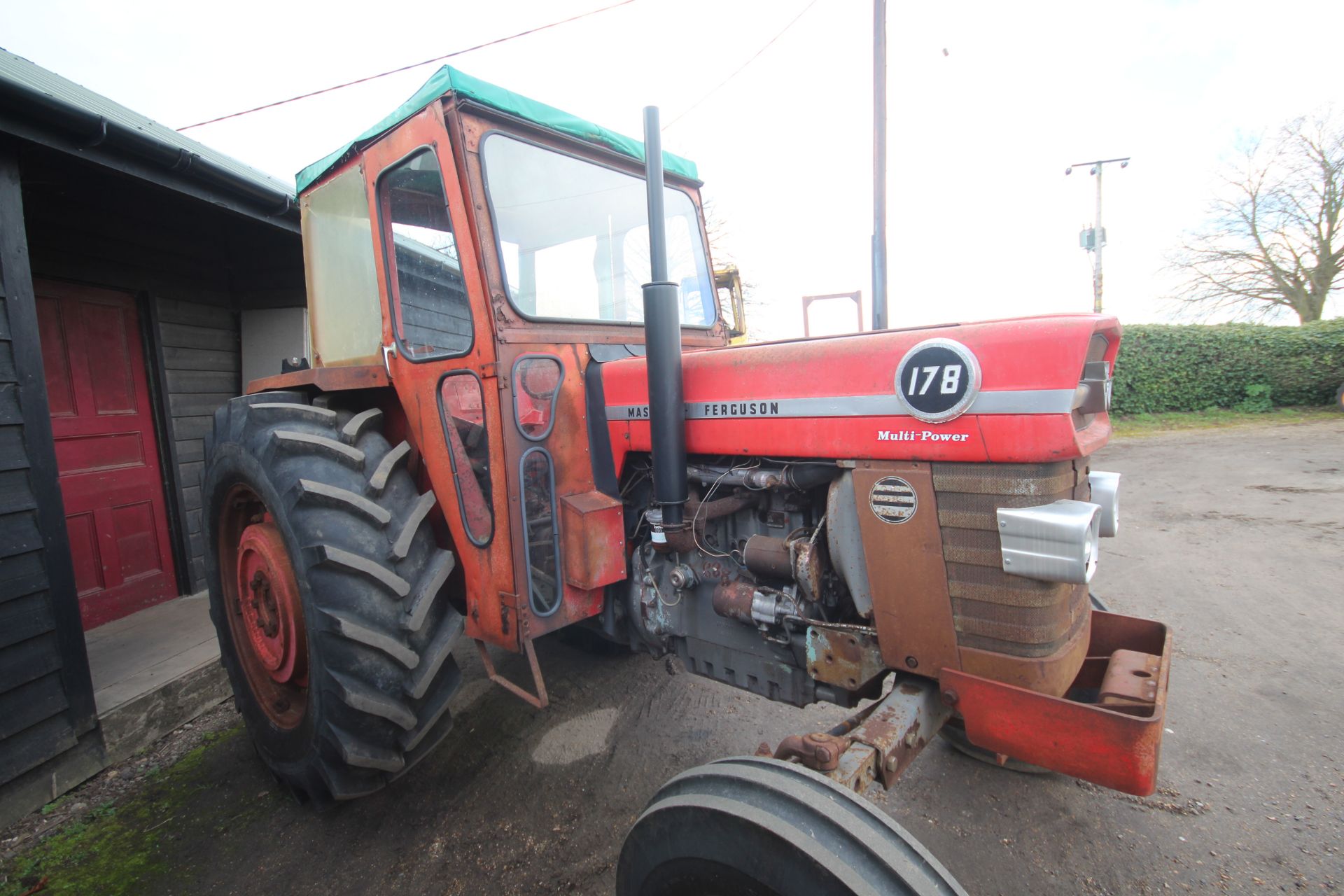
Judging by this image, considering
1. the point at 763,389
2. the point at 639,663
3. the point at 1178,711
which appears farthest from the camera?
the point at 639,663

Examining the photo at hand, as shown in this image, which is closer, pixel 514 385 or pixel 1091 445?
pixel 1091 445

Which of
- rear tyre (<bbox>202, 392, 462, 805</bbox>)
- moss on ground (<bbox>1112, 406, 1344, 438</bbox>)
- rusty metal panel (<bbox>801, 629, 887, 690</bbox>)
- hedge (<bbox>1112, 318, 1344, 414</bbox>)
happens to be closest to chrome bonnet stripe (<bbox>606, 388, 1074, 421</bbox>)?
rusty metal panel (<bbox>801, 629, 887, 690</bbox>)

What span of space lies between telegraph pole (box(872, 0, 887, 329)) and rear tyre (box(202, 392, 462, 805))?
87.2 inches

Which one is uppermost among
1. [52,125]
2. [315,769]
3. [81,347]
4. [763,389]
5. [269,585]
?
[52,125]

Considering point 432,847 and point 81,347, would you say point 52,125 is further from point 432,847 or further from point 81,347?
point 432,847

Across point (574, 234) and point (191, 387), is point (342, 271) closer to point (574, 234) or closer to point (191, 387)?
point (574, 234)

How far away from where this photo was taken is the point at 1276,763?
91.7 inches

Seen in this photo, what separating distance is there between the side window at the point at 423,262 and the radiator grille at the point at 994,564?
1554mm

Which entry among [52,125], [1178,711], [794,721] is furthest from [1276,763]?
[52,125]

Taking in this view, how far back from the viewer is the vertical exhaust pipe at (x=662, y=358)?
168cm

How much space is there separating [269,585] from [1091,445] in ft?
8.80

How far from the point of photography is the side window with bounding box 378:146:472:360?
7.06 ft

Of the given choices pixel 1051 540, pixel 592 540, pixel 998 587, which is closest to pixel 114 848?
pixel 592 540

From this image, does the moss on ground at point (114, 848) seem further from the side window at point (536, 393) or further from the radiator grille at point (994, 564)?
the radiator grille at point (994, 564)
